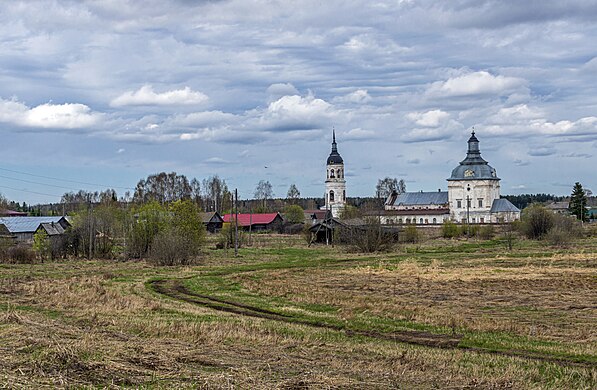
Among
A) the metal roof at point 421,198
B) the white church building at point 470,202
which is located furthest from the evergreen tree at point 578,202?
the metal roof at point 421,198

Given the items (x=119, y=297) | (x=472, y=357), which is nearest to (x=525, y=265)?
(x=119, y=297)

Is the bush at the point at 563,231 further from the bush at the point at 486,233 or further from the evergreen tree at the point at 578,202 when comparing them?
the evergreen tree at the point at 578,202

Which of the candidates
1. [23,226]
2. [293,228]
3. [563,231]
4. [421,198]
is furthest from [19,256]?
[421,198]

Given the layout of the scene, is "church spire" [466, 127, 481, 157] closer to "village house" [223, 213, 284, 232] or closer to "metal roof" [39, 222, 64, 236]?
"village house" [223, 213, 284, 232]

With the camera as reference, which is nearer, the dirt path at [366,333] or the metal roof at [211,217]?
the dirt path at [366,333]

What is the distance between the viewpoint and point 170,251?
1806 inches

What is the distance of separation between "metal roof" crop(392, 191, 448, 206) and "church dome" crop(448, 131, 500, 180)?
9024 millimetres

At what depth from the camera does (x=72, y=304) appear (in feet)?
74.4

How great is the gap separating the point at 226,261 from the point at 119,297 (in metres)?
23.3

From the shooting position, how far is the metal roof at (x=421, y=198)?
427ft

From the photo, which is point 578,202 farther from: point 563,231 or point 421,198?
point 563,231

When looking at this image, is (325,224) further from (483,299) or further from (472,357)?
(472,357)

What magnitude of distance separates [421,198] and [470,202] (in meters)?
15.8

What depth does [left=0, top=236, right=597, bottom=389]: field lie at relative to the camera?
11164 mm
